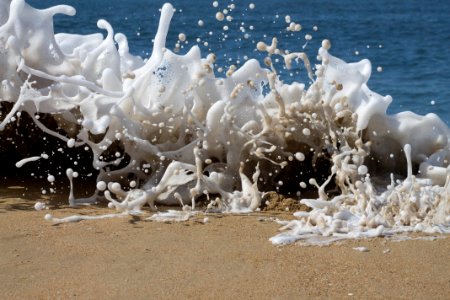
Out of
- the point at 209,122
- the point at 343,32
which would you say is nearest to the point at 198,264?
the point at 209,122

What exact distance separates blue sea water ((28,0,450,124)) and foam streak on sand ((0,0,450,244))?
564 millimetres

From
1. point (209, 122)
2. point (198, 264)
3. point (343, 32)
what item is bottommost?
point (198, 264)

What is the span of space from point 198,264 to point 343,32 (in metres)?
11.3

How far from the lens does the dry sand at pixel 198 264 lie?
2264mm

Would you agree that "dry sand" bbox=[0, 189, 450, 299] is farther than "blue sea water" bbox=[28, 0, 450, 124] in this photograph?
No

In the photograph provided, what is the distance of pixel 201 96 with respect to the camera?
3604 mm

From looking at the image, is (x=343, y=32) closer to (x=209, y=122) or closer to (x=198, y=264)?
(x=209, y=122)

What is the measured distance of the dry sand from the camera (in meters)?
2.26

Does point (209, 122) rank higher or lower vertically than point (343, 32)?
lower

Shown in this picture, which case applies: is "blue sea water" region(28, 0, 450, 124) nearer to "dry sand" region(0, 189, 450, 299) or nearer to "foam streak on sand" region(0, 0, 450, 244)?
"foam streak on sand" region(0, 0, 450, 244)

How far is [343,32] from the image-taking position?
1344cm

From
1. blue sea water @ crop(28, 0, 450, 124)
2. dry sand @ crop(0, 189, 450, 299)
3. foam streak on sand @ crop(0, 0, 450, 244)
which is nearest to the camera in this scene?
dry sand @ crop(0, 189, 450, 299)

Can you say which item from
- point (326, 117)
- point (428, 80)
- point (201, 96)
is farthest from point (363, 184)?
point (428, 80)

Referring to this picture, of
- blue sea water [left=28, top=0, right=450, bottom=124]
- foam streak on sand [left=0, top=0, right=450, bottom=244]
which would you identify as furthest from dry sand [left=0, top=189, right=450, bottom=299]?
blue sea water [left=28, top=0, right=450, bottom=124]
